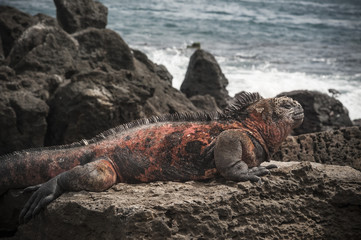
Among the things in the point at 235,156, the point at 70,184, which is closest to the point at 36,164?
the point at 70,184

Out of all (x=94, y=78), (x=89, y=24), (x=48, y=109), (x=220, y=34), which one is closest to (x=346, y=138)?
(x=94, y=78)

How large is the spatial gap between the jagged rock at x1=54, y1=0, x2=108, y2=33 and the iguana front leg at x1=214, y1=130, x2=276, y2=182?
271 inches

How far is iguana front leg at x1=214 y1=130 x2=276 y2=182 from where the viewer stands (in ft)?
9.78

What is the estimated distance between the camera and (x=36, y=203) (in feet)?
9.91

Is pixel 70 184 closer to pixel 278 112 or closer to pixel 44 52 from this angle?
pixel 278 112

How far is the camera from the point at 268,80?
15.3 m

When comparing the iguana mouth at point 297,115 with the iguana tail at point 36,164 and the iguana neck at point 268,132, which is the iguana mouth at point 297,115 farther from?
the iguana tail at point 36,164

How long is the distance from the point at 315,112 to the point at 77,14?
5.98m

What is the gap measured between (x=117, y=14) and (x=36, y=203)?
47.8ft

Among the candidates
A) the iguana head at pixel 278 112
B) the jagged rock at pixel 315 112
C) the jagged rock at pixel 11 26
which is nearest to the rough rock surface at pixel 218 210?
the iguana head at pixel 278 112

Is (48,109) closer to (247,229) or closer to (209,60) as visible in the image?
(247,229)

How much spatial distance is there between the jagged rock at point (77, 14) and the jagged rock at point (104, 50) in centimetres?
186

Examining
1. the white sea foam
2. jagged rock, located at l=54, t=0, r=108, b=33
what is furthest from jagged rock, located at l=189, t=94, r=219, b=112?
the white sea foam

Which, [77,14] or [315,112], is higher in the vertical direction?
[77,14]
